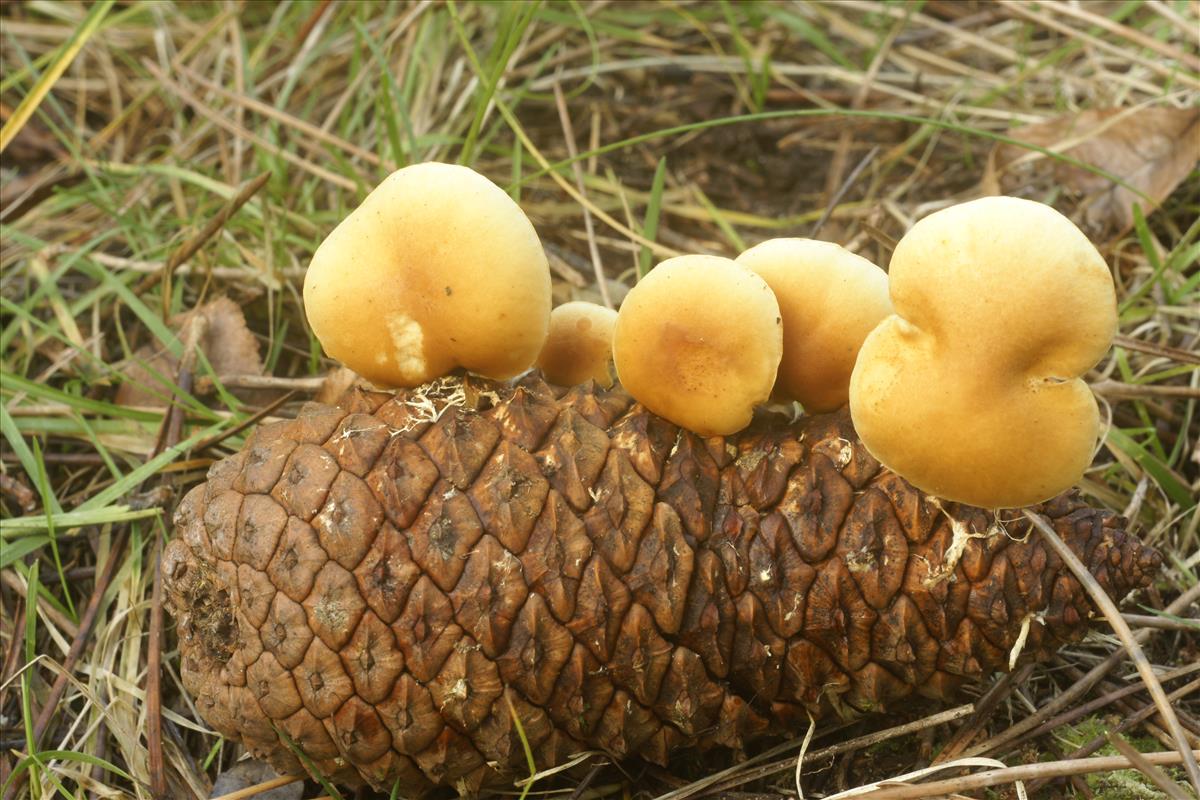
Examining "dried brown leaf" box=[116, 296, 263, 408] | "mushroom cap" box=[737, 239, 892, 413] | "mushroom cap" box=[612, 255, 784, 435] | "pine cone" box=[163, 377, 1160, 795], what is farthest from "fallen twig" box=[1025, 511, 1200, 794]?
"dried brown leaf" box=[116, 296, 263, 408]

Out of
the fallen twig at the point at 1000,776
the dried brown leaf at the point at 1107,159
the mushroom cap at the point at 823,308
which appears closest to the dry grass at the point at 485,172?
the dried brown leaf at the point at 1107,159

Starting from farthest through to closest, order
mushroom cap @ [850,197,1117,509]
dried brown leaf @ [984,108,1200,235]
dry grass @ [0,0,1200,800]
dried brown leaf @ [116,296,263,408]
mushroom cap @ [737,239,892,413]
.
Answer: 1. dried brown leaf @ [984,108,1200,235]
2. dried brown leaf @ [116,296,263,408]
3. dry grass @ [0,0,1200,800]
4. mushroom cap @ [737,239,892,413]
5. mushroom cap @ [850,197,1117,509]

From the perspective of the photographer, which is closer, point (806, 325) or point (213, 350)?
point (806, 325)

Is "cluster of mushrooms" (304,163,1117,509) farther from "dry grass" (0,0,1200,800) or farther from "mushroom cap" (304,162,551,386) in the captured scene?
"dry grass" (0,0,1200,800)

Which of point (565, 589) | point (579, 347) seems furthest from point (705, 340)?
Answer: point (565, 589)

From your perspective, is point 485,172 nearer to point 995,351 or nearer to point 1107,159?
point 1107,159

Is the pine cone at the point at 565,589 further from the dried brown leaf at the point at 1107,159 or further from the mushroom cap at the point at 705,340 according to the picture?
the dried brown leaf at the point at 1107,159
